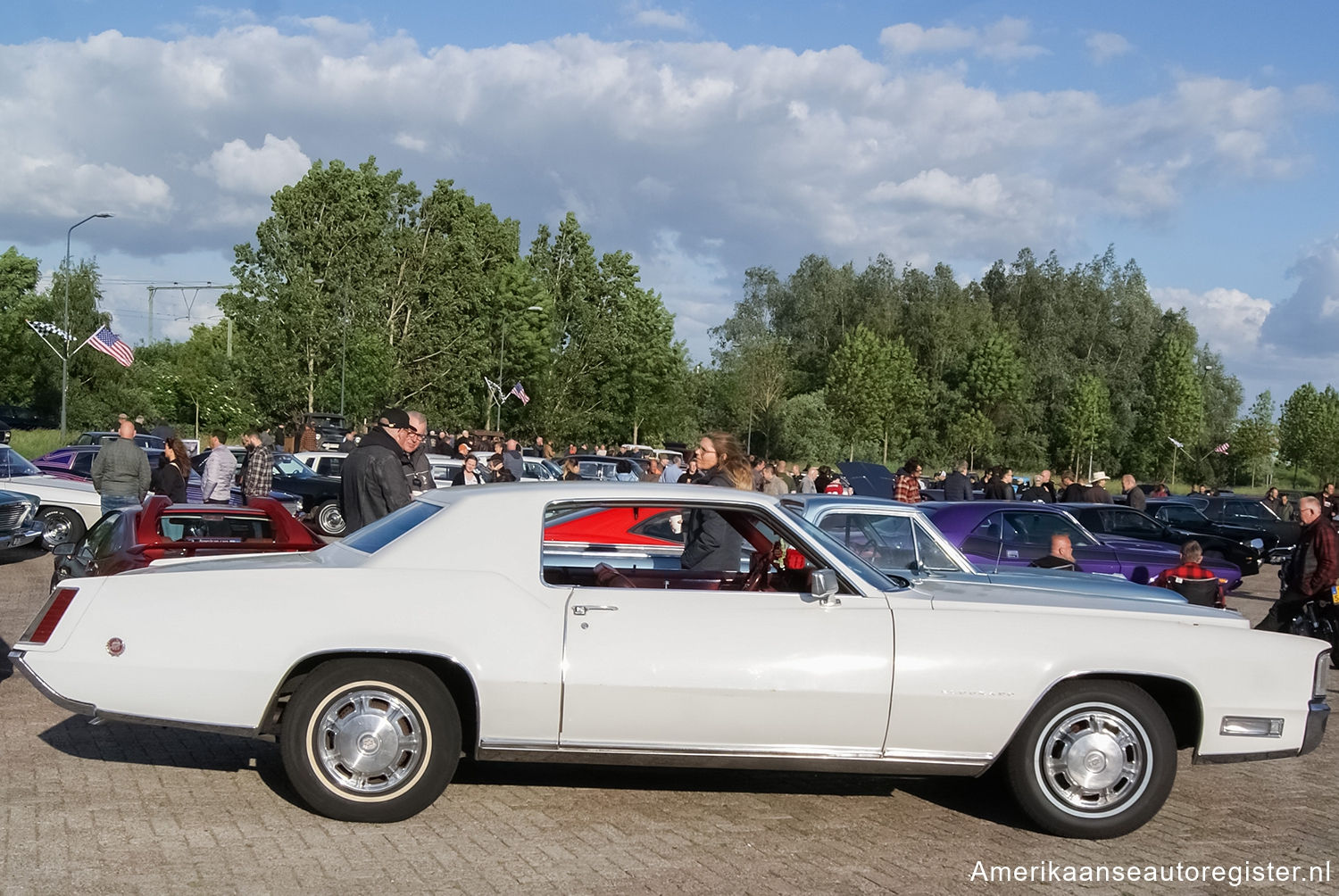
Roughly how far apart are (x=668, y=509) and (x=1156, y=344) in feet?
274

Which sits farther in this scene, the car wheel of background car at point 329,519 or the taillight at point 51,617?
the car wheel of background car at point 329,519

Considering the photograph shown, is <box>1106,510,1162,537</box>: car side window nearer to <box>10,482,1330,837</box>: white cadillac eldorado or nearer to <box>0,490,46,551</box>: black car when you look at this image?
<box>10,482,1330,837</box>: white cadillac eldorado

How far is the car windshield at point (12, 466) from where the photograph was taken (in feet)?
59.1

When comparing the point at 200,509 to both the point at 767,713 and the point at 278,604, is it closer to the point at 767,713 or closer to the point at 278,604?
the point at 278,604

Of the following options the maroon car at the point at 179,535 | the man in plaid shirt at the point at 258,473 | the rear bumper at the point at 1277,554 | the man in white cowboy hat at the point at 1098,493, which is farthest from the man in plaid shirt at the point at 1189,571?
the rear bumper at the point at 1277,554

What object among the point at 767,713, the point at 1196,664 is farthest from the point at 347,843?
the point at 1196,664

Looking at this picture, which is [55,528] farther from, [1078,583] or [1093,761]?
[1093,761]

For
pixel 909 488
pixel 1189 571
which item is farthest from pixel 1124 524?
pixel 1189 571

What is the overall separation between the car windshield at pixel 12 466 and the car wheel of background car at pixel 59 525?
3.21ft

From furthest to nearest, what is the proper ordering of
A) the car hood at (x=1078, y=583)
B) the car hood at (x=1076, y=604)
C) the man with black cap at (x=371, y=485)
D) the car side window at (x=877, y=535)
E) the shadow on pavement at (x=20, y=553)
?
the shadow on pavement at (x=20, y=553) → the car side window at (x=877, y=535) → the man with black cap at (x=371, y=485) → the car hood at (x=1078, y=583) → the car hood at (x=1076, y=604)

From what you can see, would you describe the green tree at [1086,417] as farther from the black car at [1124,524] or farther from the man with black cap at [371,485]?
the man with black cap at [371,485]

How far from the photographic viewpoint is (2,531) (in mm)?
16188

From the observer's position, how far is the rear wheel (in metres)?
23.7

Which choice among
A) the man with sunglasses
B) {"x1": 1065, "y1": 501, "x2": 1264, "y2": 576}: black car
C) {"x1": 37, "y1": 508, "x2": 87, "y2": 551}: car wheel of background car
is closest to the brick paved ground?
the man with sunglasses
